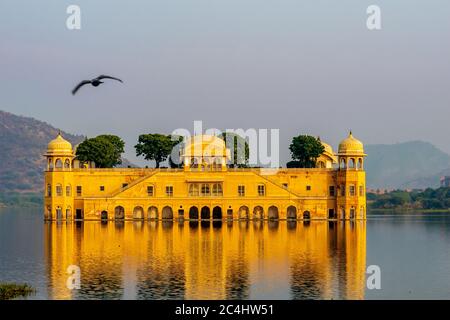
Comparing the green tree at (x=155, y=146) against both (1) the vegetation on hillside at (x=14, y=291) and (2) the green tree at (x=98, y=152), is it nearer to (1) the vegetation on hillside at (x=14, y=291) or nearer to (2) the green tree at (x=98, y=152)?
(2) the green tree at (x=98, y=152)

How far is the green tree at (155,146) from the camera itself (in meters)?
110

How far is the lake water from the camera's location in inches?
1900

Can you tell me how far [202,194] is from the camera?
3981 inches

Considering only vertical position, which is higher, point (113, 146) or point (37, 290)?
point (113, 146)

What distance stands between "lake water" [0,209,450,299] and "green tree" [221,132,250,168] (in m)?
19.5

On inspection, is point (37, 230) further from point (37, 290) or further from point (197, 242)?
point (37, 290)

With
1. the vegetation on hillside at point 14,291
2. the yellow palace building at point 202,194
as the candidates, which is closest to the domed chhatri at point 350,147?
the yellow palace building at point 202,194

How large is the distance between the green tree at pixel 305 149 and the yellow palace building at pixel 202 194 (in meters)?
9.33

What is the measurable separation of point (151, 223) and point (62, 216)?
9.50m

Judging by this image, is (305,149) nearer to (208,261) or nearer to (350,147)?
(350,147)

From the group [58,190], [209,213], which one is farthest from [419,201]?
[58,190]
